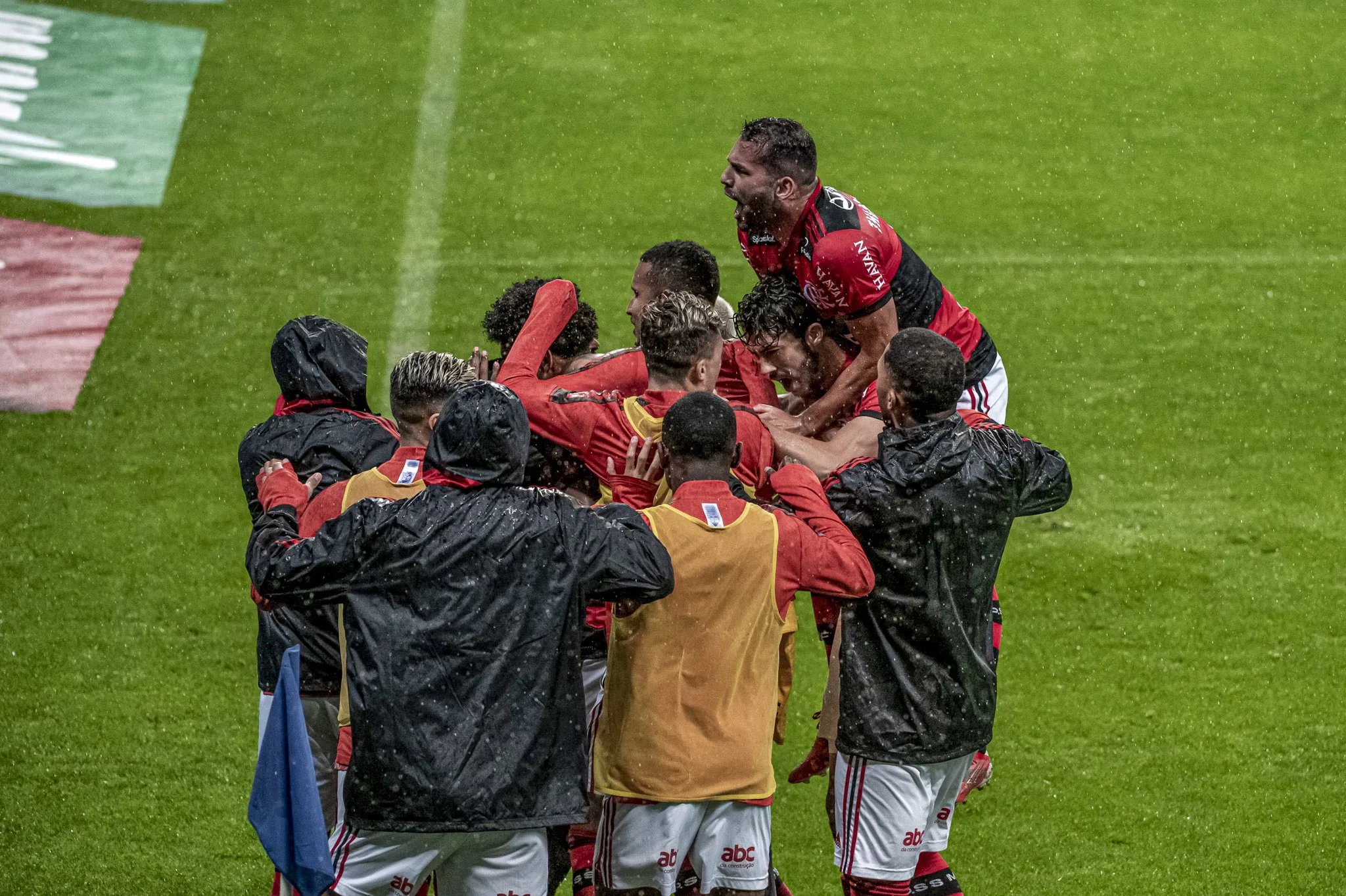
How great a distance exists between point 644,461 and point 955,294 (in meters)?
7.51

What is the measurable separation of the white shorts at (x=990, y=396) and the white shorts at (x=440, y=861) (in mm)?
2580

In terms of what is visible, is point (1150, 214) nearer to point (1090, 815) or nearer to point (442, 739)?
point (1090, 815)

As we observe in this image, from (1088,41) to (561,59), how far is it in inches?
195

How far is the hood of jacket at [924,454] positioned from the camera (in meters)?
4.79

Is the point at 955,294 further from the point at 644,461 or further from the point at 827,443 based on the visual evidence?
the point at 644,461

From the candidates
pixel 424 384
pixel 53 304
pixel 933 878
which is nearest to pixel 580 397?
pixel 424 384

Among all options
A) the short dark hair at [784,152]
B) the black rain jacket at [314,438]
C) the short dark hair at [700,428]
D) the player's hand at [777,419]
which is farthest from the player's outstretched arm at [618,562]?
the short dark hair at [784,152]

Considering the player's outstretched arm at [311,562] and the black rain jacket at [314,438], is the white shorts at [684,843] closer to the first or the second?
the player's outstretched arm at [311,562]

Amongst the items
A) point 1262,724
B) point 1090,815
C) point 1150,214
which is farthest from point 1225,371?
point 1090,815

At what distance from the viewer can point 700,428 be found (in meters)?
4.59

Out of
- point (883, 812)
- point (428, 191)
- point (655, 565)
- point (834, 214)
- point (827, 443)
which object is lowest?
point (428, 191)

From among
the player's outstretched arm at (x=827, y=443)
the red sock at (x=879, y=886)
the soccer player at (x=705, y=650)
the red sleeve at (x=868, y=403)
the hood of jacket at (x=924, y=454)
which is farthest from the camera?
the red sleeve at (x=868, y=403)

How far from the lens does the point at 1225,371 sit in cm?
1137

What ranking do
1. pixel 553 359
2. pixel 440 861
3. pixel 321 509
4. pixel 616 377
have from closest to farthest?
pixel 440 861 → pixel 321 509 → pixel 616 377 → pixel 553 359
